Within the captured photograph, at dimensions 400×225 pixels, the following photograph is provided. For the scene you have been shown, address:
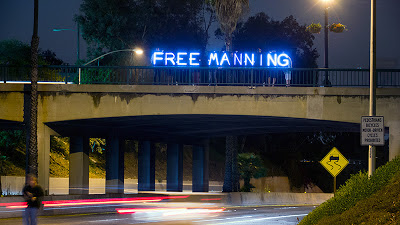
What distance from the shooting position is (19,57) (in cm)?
7438

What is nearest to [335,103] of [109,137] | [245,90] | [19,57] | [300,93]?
[300,93]

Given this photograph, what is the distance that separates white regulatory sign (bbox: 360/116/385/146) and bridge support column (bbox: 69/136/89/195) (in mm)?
27391

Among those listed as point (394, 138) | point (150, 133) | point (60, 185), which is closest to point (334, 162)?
point (394, 138)

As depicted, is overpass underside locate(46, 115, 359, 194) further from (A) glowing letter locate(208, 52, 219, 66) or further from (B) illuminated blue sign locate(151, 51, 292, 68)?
(A) glowing letter locate(208, 52, 219, 66)

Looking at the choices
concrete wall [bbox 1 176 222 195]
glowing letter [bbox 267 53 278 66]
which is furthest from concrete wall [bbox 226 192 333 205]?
concrete wall [bbox 1 176 222 195]

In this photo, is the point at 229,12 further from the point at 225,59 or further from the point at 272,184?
the point at 272,184

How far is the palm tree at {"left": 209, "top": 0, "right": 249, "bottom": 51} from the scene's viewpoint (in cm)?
4847

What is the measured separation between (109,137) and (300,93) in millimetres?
16221

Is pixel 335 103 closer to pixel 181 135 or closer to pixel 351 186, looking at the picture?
pixel 351 186

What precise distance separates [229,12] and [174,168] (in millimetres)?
17075

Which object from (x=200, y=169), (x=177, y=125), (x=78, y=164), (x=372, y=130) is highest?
(x=372, y=130)

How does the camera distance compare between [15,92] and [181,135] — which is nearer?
[15,92]

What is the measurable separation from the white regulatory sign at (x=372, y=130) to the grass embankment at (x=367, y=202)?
1.09 m

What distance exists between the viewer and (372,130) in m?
19.2
